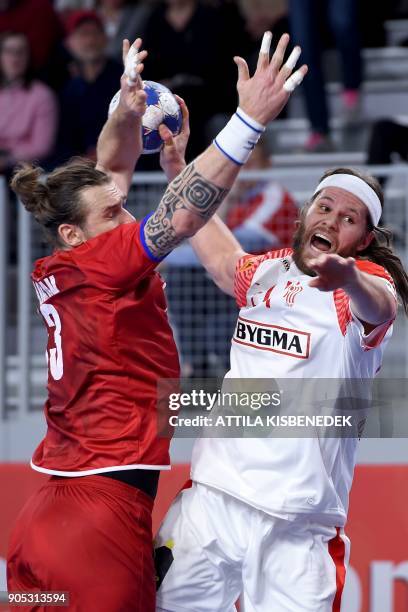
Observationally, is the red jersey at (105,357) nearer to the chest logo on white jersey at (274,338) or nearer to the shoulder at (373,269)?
the chest logo on white jersey at (274,338)

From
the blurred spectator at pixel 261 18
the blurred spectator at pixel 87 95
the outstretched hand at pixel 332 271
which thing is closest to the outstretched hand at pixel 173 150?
the outstretched hand at pixel 332 271

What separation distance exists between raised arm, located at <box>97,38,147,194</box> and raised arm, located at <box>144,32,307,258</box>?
0.43 meters

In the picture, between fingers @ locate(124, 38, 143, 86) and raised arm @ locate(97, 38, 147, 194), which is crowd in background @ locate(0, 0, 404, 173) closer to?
raised arm @ locate(97, 38, 147, 194)

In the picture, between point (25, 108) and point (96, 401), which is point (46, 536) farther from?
point (25, 108)

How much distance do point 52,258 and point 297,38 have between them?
4.89 meters

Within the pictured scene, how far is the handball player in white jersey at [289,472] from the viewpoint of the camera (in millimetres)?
3541

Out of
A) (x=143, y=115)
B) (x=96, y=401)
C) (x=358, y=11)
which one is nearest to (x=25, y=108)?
(x=358, y=11)

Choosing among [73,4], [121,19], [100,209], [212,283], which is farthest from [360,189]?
[73,4]

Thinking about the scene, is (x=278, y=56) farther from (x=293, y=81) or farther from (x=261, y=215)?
(x=261, y=215)

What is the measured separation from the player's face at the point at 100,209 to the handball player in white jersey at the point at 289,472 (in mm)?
527

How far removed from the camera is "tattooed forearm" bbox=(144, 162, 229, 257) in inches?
131

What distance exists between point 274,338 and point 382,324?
14.9 inches

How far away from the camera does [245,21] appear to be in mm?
8641

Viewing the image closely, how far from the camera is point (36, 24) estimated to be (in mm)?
9102
